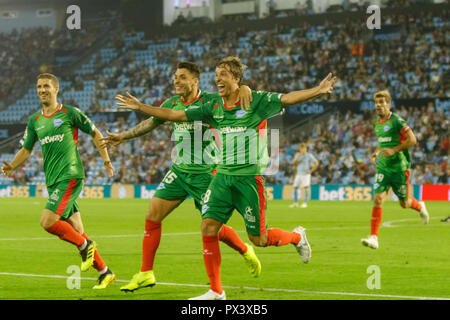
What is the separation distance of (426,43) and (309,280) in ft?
104

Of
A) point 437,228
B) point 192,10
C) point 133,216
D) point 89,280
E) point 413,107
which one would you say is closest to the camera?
point 89,280

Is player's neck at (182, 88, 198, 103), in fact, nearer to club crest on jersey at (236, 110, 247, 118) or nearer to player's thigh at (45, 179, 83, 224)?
club crest on jersey at (236, 110, 247, 118)

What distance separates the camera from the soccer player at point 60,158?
9.05 metres

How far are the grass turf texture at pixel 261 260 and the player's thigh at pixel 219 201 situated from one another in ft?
2.91

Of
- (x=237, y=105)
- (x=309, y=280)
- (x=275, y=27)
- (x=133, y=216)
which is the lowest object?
(x=133, y=216)

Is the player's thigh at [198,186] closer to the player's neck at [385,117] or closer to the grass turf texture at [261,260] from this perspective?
the grass turf texture at [261,260]

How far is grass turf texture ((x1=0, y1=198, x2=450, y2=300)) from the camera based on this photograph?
27.6ft

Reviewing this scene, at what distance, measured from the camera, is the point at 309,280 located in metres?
9.45

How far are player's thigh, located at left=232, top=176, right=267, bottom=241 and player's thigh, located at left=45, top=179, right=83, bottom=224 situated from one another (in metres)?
2.30

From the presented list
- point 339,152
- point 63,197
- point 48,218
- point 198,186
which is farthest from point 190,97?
point 339,152

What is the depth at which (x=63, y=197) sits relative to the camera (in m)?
9.22

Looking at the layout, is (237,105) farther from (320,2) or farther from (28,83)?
(28,83)

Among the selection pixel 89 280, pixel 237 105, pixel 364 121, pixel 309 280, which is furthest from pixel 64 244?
pixel 364 121

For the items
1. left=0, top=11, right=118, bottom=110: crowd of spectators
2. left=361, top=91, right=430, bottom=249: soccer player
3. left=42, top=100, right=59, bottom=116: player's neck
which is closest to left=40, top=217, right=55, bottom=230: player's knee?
left=42, top=100, right=59, bottom=116: player's neck
